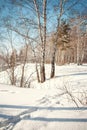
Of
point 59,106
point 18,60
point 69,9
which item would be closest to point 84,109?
point 59,106

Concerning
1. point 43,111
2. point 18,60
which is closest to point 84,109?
point 43,111

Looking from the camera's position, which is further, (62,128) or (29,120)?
(29,120)

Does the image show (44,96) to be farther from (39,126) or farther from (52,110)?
(39,126)

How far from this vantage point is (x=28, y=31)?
13.7 meters

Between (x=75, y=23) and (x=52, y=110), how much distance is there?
10234 millimetres

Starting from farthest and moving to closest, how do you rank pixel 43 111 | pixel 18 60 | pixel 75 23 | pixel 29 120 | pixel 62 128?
pixel 75 23
pixel 18 60
pixel 43 111
pixel 29 120
pixel 62 128

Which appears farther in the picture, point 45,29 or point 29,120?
point 45,29

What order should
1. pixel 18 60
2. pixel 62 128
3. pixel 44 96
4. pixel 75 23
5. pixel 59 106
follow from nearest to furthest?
1. pixel 62 128
2. pixel 59 106
3. pixel 44 96
4. pixel 18 60
5. pixel 75 23

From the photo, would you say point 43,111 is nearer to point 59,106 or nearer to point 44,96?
point 59,106

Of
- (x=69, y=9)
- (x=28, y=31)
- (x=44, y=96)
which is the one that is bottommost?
(x=44, y=96)

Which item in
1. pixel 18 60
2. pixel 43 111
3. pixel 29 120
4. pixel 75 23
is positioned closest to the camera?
pixel 29 120

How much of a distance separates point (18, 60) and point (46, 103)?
814cm

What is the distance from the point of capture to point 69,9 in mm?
12781

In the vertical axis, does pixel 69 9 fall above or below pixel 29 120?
above
